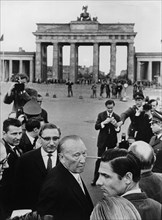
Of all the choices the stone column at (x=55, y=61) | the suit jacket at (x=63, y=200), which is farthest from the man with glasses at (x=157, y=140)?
the stone column at (x=55, y=61)

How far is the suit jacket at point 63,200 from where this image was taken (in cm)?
305

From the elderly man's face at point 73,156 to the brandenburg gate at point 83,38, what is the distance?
62.0 metres

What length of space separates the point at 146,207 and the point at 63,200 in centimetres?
91

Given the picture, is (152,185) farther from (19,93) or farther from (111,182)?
(19,93)

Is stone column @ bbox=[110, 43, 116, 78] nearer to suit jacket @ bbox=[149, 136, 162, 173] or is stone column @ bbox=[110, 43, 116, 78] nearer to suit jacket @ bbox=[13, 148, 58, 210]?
suit jacket @ bbox=[149, 136, 162, 173]

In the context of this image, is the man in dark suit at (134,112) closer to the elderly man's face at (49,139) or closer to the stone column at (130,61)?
the elderly man's face at (49,139)

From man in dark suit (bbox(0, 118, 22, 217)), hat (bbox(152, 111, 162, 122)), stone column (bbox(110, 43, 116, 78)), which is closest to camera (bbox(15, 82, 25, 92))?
man in dark suit (bbox(0, 118, 22, 217))

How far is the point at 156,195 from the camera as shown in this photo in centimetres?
326

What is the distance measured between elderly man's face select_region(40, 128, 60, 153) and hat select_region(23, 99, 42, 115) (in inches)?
80.1

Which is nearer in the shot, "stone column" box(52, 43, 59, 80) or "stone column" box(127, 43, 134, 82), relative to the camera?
"stone column" box(127, 43, 134, 82)

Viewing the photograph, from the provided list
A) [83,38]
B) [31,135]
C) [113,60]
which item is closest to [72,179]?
[31,135]

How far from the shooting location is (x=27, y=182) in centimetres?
403

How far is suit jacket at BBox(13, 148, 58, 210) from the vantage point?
4004mm

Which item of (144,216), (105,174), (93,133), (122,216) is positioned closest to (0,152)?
(105,174)
